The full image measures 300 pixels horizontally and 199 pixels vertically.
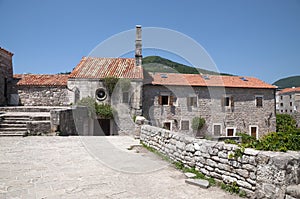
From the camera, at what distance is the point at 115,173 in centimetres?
453

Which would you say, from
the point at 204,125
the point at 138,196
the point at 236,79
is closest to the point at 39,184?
the point at 138,196

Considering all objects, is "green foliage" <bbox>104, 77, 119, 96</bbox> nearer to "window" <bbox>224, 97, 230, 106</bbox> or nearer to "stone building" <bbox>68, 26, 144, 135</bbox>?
"stone building" <bbox>68, 26, 144, 135</bbox>

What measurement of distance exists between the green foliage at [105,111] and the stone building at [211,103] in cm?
375

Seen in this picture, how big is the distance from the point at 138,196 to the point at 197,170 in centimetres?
179

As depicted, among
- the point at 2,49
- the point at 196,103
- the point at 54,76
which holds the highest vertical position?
the point at 2,49

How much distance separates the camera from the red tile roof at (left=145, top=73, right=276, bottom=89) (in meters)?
19.5

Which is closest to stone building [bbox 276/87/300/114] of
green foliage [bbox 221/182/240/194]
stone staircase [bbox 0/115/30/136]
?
green foliage [bbox 221/182/240/194]

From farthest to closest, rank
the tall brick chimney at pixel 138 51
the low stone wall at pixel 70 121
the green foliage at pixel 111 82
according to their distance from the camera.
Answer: the tall brick chimney at pixel 138 51 < the green foliage at pixel 111 82 < the low stone wall at pixel 70 121

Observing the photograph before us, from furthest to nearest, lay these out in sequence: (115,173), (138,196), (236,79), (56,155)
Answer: (236,79)
(56,155)
(115,173)
(138,196)

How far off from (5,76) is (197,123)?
1691 cm

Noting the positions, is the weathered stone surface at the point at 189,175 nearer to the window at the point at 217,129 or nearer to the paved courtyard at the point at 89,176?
the paved courtyard at the point at 89,176

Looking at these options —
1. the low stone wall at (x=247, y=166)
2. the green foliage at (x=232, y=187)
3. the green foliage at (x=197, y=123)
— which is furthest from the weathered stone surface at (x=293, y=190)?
the green foliage at (x=197, y=123)

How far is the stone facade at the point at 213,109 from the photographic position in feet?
61.6

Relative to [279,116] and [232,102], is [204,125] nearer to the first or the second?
[232,102]
